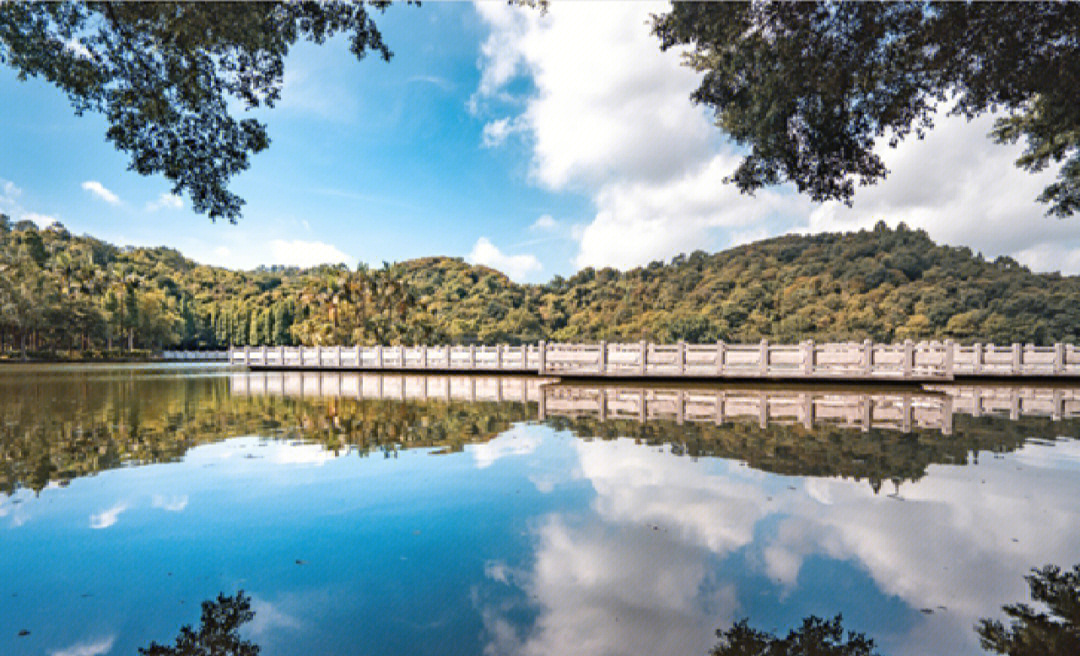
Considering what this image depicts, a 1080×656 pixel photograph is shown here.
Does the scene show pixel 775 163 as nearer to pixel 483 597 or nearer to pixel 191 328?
pixel 483 597

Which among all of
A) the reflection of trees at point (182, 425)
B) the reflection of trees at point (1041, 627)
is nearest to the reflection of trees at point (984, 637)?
the reflection of trees at point (1041, 627)

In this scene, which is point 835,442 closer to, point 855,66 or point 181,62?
point 855,66

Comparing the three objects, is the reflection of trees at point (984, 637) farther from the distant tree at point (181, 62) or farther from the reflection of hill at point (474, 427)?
the distant tree at point (181, 62)

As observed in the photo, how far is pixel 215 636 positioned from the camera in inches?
149

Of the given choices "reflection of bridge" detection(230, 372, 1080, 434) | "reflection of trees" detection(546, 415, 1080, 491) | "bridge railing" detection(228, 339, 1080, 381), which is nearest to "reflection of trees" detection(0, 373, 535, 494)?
"reflection of bridge" detection(230, 372, 1080, 434)

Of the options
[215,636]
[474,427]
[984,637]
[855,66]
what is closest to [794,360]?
[474,427]

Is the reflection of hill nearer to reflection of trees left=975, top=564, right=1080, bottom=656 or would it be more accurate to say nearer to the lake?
the lake

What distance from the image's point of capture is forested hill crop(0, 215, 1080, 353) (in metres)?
53.5

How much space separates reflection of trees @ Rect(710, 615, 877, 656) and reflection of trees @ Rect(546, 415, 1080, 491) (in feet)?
13.8

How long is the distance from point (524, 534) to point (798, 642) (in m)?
2.63

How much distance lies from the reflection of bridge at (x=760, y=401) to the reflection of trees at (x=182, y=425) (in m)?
2.39

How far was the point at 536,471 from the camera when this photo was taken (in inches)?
325

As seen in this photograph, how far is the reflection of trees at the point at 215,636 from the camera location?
143 inches

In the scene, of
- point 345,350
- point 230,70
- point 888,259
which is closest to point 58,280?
point 345,350
